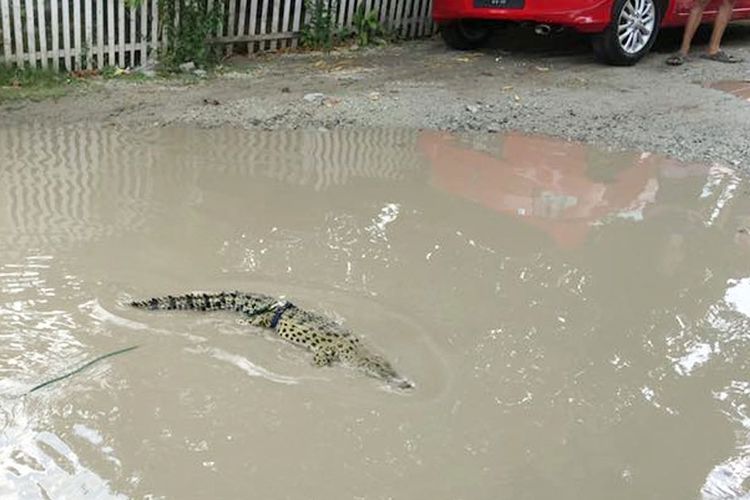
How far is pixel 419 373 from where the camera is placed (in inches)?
157

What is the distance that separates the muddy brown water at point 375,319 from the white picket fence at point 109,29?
5.75 ft

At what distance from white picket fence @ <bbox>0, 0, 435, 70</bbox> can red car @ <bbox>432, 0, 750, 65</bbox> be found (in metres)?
1.33

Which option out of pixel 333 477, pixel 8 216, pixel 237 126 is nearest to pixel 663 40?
pixel 237 126

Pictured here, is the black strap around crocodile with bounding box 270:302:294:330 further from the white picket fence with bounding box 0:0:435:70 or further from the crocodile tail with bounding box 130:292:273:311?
the white picket fence with bounding box 0:0:435:70

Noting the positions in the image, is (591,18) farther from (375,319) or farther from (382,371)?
(382,371)

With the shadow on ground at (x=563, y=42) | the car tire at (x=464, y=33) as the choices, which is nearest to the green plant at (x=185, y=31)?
the car tire at (x=464, y=33)

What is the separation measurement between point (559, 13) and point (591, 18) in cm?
38

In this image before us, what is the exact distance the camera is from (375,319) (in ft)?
14.5

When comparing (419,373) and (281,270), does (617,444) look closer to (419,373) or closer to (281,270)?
(419,373)

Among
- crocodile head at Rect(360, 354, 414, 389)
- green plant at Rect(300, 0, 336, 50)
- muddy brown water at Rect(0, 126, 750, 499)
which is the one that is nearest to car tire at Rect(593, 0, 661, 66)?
muddy brown water at Rect(0, 126, 750, 499)

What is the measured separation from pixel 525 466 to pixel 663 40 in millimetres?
9258

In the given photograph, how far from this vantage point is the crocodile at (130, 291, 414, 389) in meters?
3.94

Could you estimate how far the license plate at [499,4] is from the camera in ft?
30.0

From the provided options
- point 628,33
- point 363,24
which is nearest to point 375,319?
point 628,33
